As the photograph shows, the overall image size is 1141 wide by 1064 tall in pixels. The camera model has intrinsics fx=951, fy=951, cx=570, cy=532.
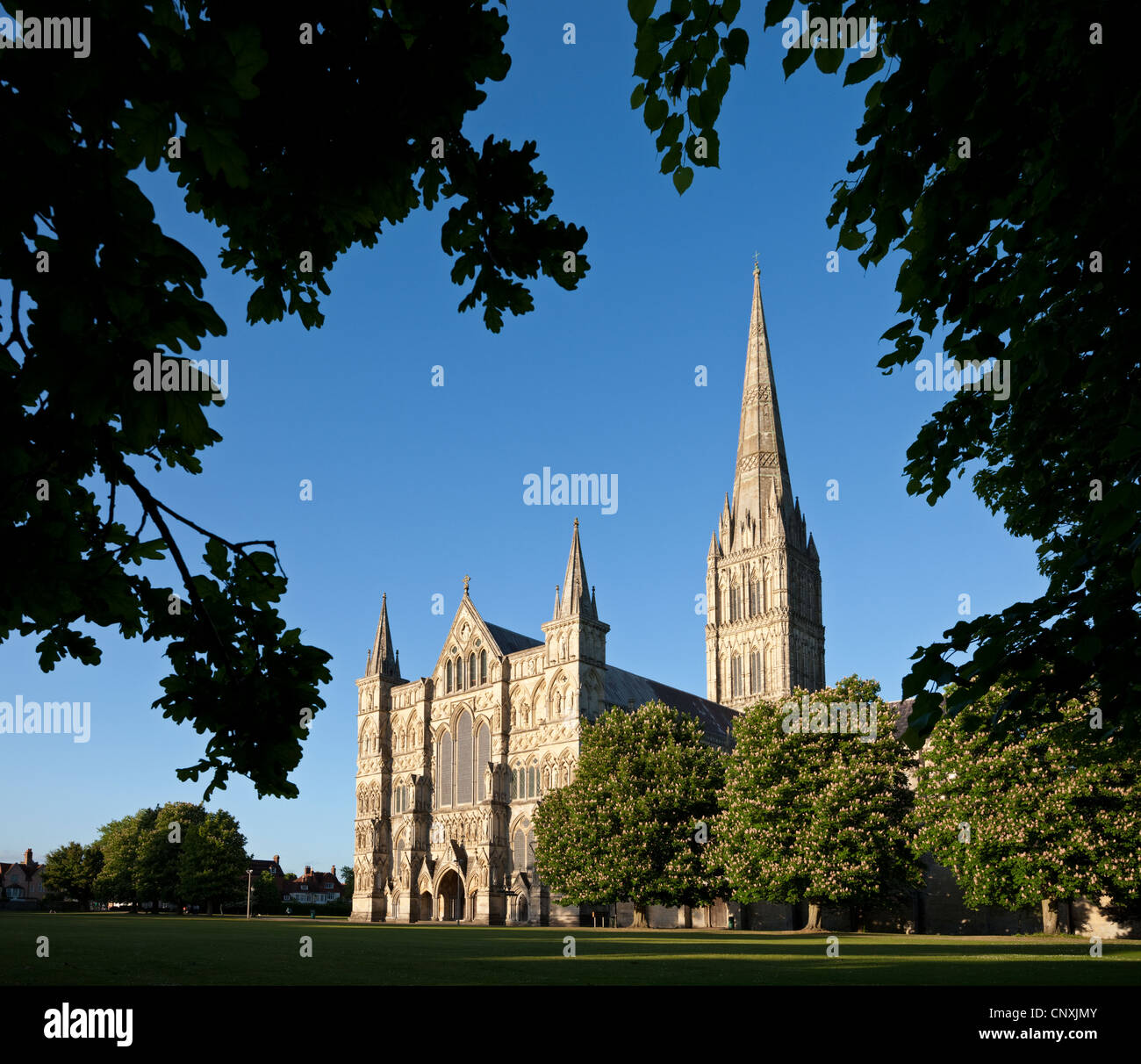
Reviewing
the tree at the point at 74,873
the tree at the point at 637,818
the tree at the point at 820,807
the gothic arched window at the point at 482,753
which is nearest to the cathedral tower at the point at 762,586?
the gothic arched window at the point at 482,753

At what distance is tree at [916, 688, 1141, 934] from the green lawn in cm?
572

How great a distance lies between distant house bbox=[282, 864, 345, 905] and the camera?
14000 cm

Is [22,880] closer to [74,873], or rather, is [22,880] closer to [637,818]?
[74,873]

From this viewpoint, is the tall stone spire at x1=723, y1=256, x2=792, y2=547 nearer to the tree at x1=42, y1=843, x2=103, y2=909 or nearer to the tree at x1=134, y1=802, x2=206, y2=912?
the tree at x1=134, y1=802, x2=206, y2=912

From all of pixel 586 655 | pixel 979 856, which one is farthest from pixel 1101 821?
pixel 586 655

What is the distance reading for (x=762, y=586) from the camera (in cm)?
9662

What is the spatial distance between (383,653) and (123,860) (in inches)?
1483

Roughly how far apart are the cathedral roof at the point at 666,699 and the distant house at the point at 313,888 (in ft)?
263

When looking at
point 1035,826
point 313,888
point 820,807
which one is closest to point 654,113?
point 1035,826

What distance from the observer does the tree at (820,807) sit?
144 ft

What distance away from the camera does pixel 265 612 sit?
6887mm
